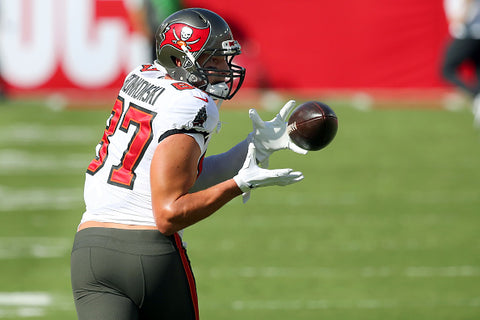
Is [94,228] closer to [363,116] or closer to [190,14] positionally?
[190,14]

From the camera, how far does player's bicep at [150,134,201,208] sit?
268cm

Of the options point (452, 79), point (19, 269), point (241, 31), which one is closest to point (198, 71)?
point (19, 269)

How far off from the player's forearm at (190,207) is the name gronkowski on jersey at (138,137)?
0.13 metres

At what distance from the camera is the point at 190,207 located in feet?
8.86

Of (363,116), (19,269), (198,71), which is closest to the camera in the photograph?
(198,71)

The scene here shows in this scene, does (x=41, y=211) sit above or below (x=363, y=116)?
below

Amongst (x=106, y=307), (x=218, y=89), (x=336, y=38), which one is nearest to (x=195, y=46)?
(x=218, y=89)

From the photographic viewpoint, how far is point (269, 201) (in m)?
7.58

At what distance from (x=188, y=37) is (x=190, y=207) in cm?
69

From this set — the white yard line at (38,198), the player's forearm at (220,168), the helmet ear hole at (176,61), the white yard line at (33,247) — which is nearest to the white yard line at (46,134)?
the white yard line at (38,198)

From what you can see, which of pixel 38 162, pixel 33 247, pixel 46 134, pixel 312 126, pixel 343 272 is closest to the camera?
pixel 312 126

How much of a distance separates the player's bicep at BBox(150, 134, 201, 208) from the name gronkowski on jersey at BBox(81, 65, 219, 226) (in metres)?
0.06

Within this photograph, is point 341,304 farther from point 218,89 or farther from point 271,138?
point 218,89

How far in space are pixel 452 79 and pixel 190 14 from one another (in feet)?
24.3
